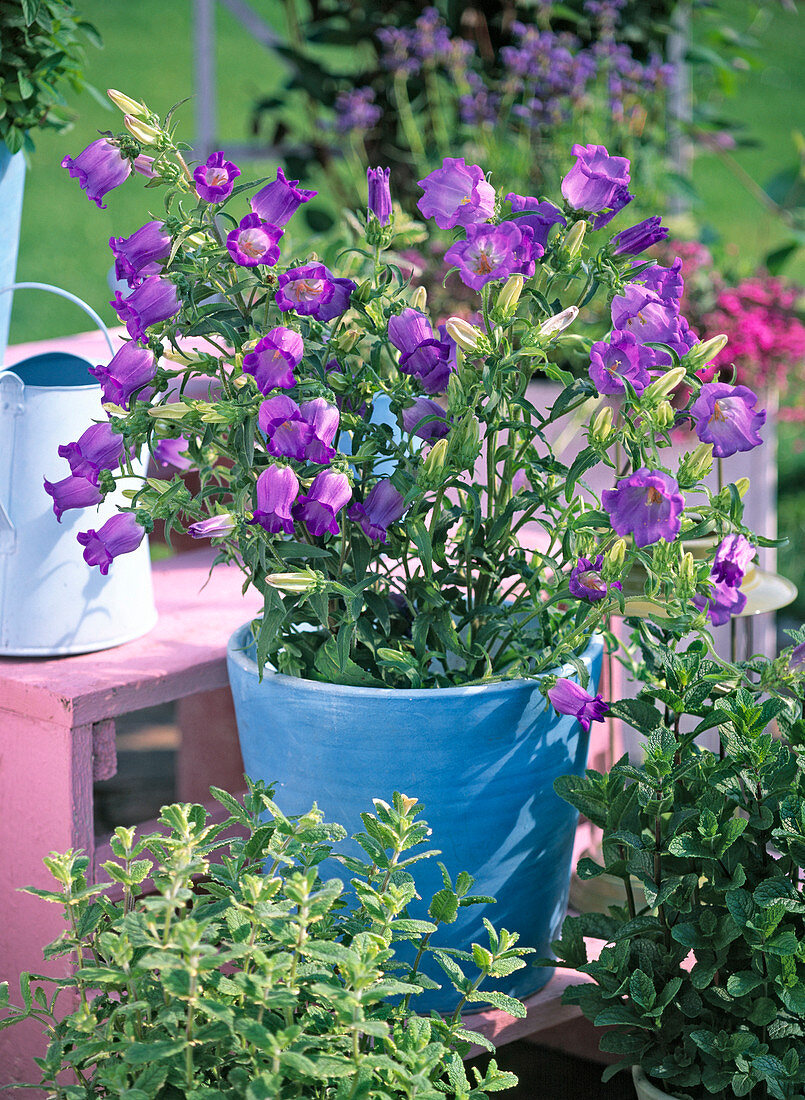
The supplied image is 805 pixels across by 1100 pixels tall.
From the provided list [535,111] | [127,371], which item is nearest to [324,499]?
[127,371]

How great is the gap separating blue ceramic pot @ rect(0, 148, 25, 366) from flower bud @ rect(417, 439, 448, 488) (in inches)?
21.0

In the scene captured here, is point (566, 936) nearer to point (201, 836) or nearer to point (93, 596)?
point (201, 836)

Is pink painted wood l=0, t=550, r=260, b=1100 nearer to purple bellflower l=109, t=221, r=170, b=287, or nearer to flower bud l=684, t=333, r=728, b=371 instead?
purple bellflower l=109, t=221, r=170, b=287

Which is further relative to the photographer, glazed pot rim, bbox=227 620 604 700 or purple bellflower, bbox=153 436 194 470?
purple bellflower, bbox=153 436 194 470

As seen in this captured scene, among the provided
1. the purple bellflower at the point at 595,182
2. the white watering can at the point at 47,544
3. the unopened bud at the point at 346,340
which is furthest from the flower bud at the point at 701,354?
the white watering can at the point at 47,544

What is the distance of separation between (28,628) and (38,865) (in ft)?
0.62

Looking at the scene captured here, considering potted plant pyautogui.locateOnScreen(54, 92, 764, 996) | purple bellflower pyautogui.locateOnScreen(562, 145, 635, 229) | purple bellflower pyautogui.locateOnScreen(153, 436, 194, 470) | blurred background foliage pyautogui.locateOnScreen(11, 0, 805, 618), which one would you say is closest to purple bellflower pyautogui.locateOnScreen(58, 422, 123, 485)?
potted plant pyautogui.locateOnScreen(54, 92, 764, 996)

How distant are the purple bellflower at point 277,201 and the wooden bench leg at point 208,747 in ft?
1.82

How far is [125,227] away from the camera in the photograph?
4820 mm

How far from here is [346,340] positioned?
80 cm

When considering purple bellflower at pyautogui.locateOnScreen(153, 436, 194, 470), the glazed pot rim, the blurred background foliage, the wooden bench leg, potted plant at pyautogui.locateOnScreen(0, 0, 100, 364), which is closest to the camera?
the glazed pot rim

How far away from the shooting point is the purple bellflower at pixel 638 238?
2.50ft

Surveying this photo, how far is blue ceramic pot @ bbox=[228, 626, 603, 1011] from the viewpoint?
813mm

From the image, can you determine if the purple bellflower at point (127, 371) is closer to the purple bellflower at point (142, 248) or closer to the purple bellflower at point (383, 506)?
the purple bellflower at point (142, 248)
